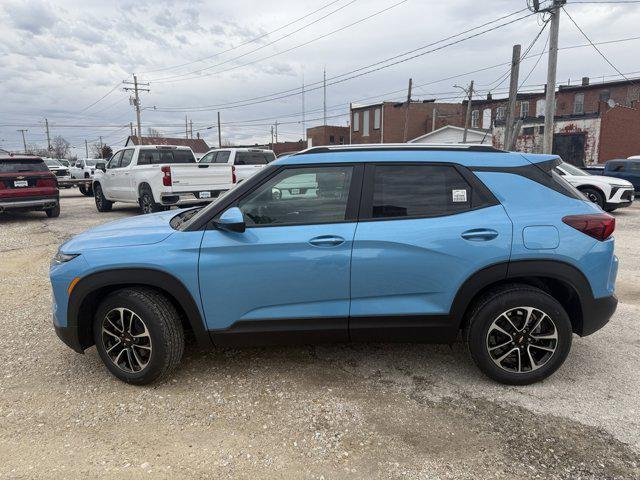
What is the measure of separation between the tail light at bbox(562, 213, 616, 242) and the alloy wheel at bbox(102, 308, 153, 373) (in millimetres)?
3026

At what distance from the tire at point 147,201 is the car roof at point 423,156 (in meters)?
8.78

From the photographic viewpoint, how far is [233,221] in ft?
9.93

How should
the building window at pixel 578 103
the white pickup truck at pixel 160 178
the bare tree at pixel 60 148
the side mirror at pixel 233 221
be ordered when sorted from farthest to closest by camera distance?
the bare tree at pixel 60 148
the building window at pixel 578 103
the white pickup truck at pixel 160 178
the side mirror at pixel 233 221

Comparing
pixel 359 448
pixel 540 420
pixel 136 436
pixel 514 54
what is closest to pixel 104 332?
pixel 136 436

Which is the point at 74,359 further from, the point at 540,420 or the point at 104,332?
the point at 540,420

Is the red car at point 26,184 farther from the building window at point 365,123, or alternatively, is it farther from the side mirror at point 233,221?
the building window at point 365,123

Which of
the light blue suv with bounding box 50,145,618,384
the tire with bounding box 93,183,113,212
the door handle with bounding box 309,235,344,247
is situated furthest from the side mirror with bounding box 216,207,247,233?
the tire with bounding box 93,183,113,212

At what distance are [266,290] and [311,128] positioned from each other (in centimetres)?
5660

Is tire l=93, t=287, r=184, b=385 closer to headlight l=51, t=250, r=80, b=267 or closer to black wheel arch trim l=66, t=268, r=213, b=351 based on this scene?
black wheel arch trim l=66, t=268, r=213, b=351

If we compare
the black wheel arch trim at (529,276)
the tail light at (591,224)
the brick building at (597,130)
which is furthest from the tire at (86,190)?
the brick building at (597,130)

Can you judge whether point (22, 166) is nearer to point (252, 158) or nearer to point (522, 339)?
point (252, 158)

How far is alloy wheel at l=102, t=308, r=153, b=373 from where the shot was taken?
10.7ft

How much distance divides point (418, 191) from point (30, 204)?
11.6 m

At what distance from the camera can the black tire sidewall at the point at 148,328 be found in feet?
10.4
